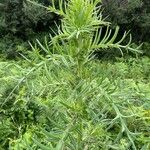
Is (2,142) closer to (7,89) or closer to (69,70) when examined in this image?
(7,89)

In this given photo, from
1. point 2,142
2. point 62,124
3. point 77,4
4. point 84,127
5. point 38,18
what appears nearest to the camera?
point 77,4

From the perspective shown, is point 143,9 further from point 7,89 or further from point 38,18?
point 7,89

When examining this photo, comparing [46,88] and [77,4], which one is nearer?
[77,4]

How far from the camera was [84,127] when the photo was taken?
1.84m

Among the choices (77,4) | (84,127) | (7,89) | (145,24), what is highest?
(77,4)

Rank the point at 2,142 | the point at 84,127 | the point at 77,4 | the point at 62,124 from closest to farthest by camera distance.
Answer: the point at 77,4 < the point at 62,124 < the point at 84,127 < the point at 2,142

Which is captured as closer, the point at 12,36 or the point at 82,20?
the point at 82,20

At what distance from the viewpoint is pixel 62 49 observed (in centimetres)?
158

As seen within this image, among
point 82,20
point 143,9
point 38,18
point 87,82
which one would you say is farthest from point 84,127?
point 143,9

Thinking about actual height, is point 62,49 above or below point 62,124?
above

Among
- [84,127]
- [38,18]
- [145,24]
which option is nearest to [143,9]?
[145,24]

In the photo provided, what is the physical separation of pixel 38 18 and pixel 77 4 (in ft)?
26.5

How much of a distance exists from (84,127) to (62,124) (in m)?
0.18

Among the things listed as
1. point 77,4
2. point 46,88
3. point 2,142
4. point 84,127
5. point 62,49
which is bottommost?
point 2,142
